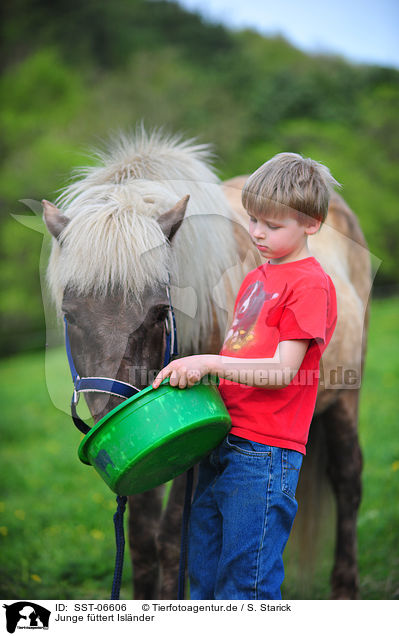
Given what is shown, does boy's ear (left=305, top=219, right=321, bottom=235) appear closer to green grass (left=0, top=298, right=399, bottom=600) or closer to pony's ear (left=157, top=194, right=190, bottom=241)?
pony's ear (left=157, top=194, right=190, bottom=241)

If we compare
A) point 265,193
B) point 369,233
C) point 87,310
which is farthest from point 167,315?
point 369,233

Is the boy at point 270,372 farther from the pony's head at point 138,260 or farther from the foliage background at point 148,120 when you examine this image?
the foliage background at point 148,120

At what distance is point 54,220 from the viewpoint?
1802mm

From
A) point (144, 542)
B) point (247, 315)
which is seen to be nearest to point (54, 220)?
point (247, 315)

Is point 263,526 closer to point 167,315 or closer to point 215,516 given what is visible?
point 215,516

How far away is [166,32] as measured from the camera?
19.2m

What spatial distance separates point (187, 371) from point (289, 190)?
0.57 m

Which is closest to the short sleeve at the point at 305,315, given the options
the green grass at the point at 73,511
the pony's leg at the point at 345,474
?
the green grass at the point at 73,511

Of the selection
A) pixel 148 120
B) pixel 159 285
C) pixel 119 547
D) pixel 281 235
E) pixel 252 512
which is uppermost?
pixel 148 120

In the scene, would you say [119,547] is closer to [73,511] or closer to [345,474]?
[345,474]

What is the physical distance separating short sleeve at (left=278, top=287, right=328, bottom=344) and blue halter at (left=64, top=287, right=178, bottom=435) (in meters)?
0.38

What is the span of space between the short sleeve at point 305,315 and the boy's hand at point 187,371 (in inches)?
8.5

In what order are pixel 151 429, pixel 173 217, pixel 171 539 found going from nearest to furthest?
pixel 151 429, pixel 173 217, pixel 171 539
